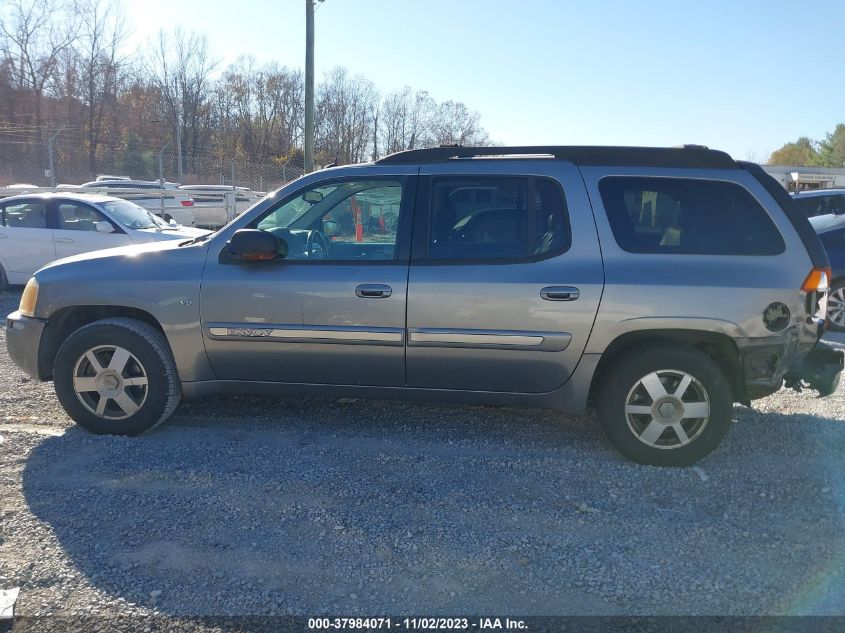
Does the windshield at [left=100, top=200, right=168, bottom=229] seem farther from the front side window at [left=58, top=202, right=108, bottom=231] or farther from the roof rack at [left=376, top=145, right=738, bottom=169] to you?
the roof rack at [left=376, top=145, right=738, bottom=169]

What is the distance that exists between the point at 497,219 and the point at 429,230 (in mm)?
434

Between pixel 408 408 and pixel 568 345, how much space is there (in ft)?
5.11

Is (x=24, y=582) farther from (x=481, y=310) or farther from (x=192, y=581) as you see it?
(x=481, y=310)

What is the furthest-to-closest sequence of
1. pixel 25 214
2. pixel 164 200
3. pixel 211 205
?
pixel 211 205 → pixel 164 200 → pixel 25 214

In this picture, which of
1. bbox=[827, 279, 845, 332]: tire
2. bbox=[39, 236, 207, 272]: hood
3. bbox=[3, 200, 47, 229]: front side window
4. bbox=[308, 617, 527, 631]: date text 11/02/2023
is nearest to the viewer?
bbox=[308, 617, 527, 631]: date text 11/02/2023

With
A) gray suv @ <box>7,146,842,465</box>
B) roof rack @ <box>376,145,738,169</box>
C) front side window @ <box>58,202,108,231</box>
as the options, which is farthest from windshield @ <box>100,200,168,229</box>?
roof rack @ <box>376,145,738,169</box>

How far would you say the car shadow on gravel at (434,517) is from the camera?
2736mm

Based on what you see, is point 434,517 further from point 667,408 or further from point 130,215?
point 130,215

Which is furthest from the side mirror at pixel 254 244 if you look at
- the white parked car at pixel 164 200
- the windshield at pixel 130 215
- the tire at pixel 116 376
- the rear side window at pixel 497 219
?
the white parked car at pixel 164 200

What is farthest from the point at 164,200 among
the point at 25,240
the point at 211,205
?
the point at 25,240

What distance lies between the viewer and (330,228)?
443 cm

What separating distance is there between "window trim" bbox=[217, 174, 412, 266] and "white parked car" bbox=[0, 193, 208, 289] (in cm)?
651

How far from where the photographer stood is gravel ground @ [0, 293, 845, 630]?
2.72 metres

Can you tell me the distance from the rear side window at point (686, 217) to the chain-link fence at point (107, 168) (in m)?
22.5
